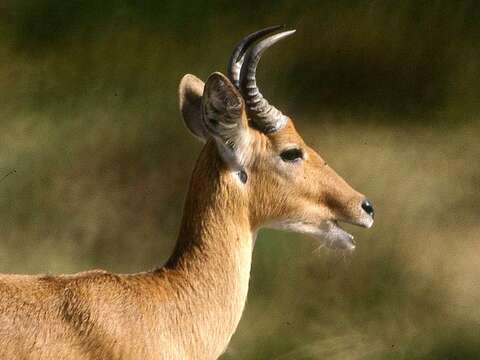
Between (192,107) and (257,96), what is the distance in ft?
2.04

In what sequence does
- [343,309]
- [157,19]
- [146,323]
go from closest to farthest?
[146,323]
[343,309]
[157,19]

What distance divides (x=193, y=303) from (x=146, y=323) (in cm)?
29

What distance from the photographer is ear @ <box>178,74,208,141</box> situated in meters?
7.24

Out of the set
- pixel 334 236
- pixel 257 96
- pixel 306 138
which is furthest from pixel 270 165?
pixel 306 138

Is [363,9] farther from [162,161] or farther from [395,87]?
[162,161]

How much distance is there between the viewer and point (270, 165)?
22.4ft

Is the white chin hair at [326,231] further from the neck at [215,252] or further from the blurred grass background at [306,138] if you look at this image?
the blurred grass background at [306,138]

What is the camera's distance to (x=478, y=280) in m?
9.85

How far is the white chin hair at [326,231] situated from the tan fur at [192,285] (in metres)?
0.04

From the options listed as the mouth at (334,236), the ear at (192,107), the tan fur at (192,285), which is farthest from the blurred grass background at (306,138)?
the tan fur at (192,285)

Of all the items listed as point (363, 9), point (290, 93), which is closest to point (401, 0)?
point (363, 9)

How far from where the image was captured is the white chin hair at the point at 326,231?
22.7ft

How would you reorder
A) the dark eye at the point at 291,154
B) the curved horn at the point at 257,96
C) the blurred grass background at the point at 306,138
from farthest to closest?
1. the blurred grass background at the point at 306,138
2. the dark eye at the point at 291,154
3. the curved horn at the point at 257,96

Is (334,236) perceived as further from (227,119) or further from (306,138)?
(306,138)
